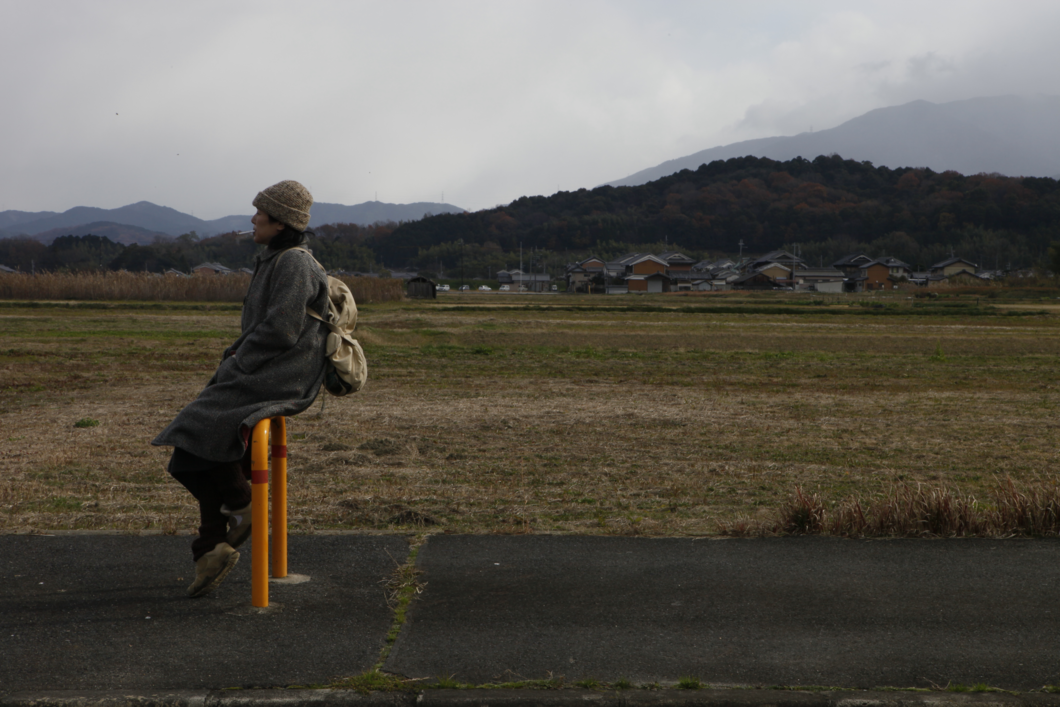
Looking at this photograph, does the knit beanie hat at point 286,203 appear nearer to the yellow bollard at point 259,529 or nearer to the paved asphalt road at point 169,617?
the yellow bollard at point 259,529

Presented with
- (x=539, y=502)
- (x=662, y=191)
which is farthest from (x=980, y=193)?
(x=539, y=502)

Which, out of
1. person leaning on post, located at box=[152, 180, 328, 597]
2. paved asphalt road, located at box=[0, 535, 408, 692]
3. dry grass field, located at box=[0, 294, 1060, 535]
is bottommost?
dry grass field, located at box=[0, 294, 1060, 535]

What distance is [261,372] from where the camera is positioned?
130 inches

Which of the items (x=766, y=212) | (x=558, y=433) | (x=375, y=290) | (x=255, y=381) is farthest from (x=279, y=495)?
(x=766, y=212)

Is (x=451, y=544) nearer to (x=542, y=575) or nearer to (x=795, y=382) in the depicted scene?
(x=542, y=575)

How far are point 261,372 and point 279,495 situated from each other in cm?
57

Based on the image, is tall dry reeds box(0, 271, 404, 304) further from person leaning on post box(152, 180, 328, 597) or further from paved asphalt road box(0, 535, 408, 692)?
person leaning on post box(152, 180, 328, 597)

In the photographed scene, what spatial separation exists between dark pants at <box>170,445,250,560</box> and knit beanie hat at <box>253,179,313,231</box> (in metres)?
0.98

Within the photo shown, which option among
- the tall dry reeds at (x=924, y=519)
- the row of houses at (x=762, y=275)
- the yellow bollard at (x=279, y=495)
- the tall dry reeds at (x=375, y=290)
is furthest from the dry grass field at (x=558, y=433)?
the row of houses at (x=762, y=275)

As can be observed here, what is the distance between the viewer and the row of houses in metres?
101

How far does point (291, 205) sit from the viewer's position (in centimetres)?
338

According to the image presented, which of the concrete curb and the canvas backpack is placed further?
the canvas backpack

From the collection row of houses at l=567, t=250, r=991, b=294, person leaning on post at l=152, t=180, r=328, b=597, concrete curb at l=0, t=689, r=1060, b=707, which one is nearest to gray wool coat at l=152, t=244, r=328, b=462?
person leaning on post at l=152, t=180, r=328, b=597

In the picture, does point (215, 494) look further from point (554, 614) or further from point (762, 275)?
point (762, 275)
